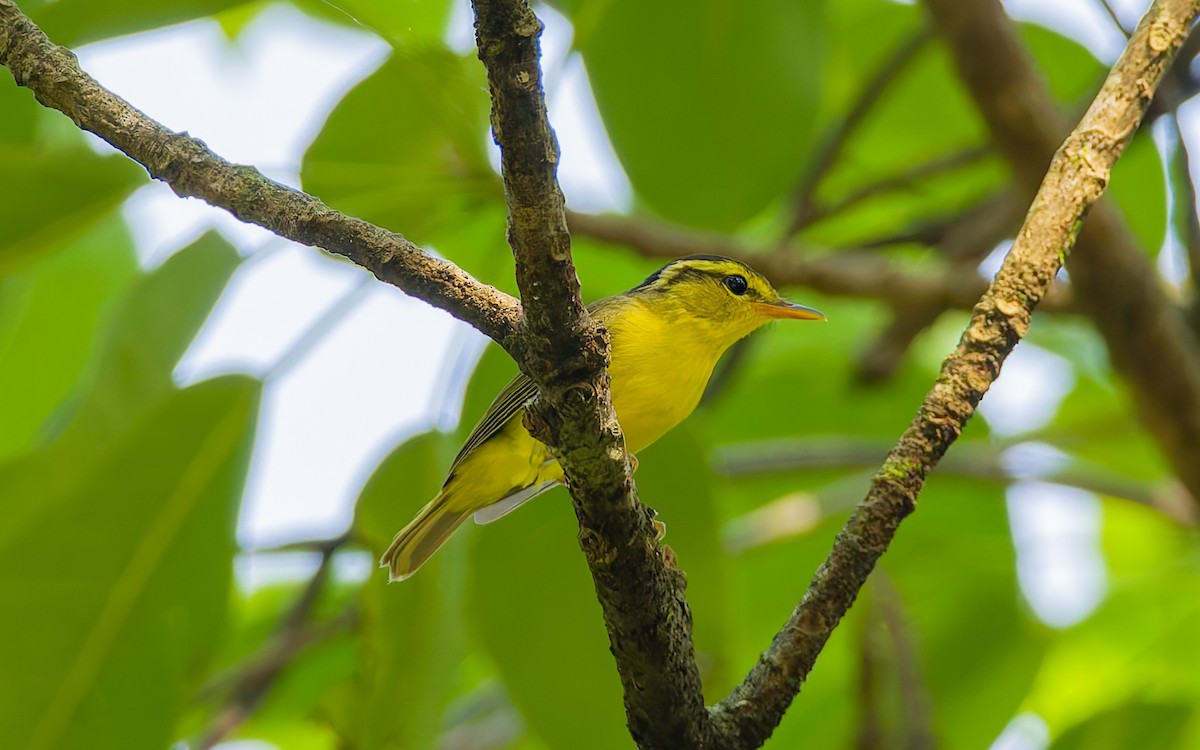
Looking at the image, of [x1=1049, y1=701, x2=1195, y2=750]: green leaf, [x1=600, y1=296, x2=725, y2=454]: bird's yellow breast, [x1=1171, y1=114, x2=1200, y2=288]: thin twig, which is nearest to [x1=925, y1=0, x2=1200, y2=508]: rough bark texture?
[x1=1171, y1=114, x2=1200, y2=288]: thin twig

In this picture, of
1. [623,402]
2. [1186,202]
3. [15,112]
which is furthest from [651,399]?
[15,112]

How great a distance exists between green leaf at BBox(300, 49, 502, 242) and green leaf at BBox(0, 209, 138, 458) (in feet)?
3.27

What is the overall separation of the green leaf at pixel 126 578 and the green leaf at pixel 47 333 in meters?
0.94

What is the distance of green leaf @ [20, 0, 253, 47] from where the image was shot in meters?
2.63

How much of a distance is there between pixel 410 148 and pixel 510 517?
96cm

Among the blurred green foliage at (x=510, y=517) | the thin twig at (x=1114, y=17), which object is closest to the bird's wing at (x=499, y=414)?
the blurred green foliage at (x=510, y=517)

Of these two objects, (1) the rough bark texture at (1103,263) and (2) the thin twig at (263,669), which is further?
(2) the thin twig at (263,669)

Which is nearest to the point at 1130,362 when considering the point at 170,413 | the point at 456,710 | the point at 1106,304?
the point at 1106,304

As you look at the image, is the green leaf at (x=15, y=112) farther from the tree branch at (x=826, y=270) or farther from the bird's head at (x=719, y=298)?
the bird's head at (x=719, y=298)

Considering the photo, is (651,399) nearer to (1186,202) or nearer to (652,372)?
(652,372)

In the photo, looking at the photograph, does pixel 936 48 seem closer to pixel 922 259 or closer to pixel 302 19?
pixel 922 259

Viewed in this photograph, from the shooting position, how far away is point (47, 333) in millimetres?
3785

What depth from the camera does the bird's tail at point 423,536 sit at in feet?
9.93

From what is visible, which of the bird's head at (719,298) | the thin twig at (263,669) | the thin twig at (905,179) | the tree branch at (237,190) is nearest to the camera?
the tree branch at (237,190)
